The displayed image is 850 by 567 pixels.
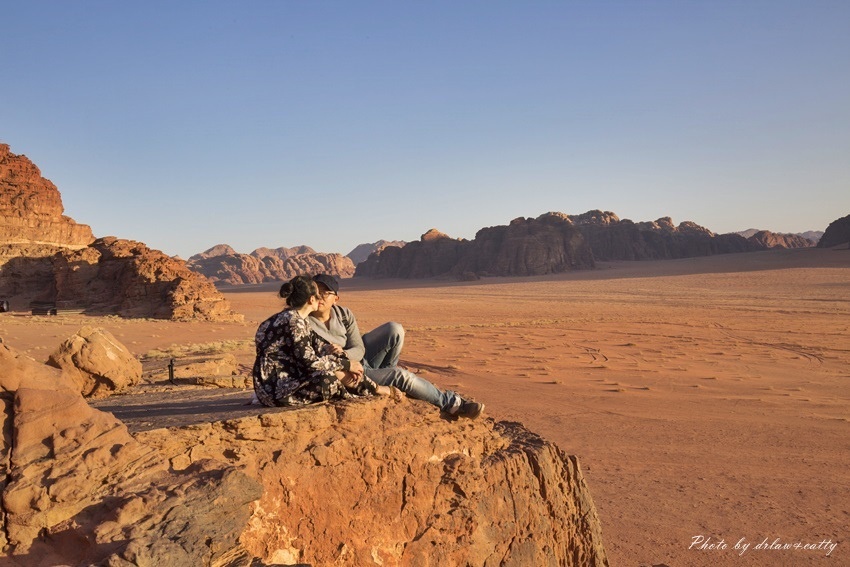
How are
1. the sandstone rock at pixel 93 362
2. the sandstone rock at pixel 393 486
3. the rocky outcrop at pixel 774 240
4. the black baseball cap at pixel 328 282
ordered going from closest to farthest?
the sandstone rock at pixel 393 486 < the black baseball cap at pixel 328 282 < the sandstone rock at pixel 93 362 < the rocky outcrop at pixel 774 240

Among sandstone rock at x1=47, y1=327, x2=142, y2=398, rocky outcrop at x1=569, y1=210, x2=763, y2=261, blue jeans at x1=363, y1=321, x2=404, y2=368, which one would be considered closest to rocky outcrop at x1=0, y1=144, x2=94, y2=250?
sandstone rock at x1=47, y1=327, x2=142, y2=398

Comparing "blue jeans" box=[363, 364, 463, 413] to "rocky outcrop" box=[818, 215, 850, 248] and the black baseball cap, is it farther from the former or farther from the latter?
"rocky outcrop" box=[818, 215, 850, 248]

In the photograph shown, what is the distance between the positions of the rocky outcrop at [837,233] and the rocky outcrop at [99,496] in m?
92.5

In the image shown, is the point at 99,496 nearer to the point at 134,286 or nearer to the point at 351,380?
the point at 351,380

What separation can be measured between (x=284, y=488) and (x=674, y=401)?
32.4 feet

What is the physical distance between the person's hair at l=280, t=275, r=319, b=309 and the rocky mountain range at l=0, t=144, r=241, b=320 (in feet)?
73.6

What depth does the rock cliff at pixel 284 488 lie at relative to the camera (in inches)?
94.2

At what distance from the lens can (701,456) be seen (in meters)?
8.06

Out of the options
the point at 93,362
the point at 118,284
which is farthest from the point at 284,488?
the point at 118,284

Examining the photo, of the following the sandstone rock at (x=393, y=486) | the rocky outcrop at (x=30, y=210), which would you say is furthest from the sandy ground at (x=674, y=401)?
the rocky outcrop at (x=30, y=210)

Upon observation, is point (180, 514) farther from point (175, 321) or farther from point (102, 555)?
point (175, 321)

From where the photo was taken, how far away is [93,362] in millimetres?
5086

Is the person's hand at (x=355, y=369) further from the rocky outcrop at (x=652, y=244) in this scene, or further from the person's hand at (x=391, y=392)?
the rocky outcrop at (x=652, y=244)

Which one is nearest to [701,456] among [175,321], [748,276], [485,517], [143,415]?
[485,517]
